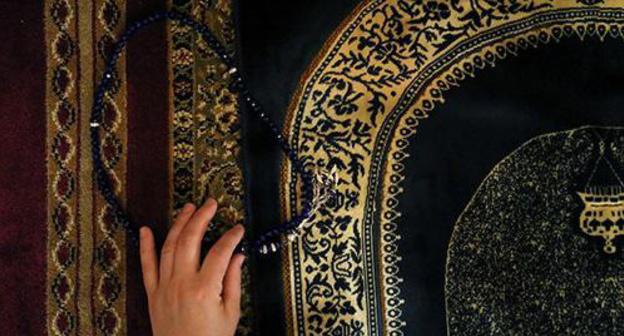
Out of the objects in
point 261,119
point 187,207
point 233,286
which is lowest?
point 233,286

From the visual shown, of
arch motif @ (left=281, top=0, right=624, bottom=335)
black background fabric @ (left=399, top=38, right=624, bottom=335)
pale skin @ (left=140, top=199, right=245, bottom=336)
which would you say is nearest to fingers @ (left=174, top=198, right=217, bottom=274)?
pale skin @ (left=140, top=199, right=245, bottom=336)

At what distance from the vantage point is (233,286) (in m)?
1.02

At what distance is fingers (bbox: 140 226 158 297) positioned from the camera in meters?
1.03

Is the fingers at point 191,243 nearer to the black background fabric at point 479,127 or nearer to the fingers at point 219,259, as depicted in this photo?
the fingers at point 219,259

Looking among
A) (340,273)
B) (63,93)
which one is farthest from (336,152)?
(63,93)

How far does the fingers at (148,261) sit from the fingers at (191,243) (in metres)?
0.03

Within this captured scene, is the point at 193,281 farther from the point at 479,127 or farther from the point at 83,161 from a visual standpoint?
the point at 479,127

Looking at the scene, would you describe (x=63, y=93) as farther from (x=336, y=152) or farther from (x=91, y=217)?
(x=336, y=152)

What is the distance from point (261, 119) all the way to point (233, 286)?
224 millimetres

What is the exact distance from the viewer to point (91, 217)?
1.06m

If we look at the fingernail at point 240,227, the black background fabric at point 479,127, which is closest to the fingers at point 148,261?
the fingernail at point 240,227

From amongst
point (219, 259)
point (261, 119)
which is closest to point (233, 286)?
point (219, 259)

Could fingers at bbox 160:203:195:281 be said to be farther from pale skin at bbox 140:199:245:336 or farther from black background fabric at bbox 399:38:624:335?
black background fabric at bbox 399:38:624:335

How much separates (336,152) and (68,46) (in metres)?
0.39
